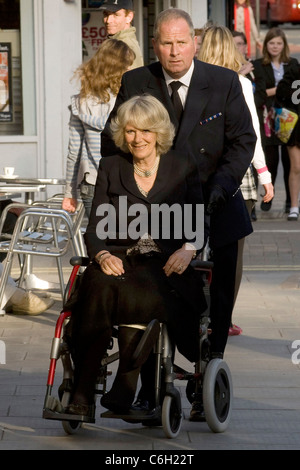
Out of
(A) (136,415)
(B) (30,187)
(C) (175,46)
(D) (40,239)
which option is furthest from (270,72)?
(A) (136,415)

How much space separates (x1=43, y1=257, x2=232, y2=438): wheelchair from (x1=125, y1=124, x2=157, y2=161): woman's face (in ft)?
1.74

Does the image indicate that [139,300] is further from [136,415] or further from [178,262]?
[136,415]

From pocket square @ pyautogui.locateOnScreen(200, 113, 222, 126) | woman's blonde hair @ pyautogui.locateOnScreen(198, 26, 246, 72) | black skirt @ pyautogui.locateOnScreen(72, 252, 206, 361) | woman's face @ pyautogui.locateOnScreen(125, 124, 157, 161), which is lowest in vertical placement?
black skirt @ pyautogui.locateOnScreen(72, 252, 206, 361)

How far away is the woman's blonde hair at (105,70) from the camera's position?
26.6 feet

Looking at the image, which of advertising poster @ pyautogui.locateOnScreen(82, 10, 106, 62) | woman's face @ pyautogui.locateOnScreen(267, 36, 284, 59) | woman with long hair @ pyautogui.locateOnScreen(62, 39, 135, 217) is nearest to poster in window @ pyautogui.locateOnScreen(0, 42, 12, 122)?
advertising poster @ pyautogui.locateOnScreen(82, 10, 106, 62)

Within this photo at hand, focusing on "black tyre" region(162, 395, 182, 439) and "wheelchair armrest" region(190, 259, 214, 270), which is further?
"wheelchair armrest" region(190, 259, 214, 270)

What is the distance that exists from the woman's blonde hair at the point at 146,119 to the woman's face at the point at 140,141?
2cm

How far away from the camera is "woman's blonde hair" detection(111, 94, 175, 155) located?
17.8ft

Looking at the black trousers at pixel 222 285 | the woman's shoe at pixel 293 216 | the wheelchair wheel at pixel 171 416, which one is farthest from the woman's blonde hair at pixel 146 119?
the woman's shoe at pixel 293 216

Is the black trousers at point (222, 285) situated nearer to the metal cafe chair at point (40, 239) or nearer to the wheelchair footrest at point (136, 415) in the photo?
the wheelchair footrest at point (136, 415)

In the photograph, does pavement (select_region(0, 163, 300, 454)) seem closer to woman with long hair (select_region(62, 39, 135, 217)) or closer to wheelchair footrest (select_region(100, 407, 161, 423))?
wheelchair footrest (select_region(100, 407, 161, 423))

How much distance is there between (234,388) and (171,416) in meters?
1.15

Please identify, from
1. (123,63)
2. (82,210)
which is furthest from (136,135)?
(82,210)

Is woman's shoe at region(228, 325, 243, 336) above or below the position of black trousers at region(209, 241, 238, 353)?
below
